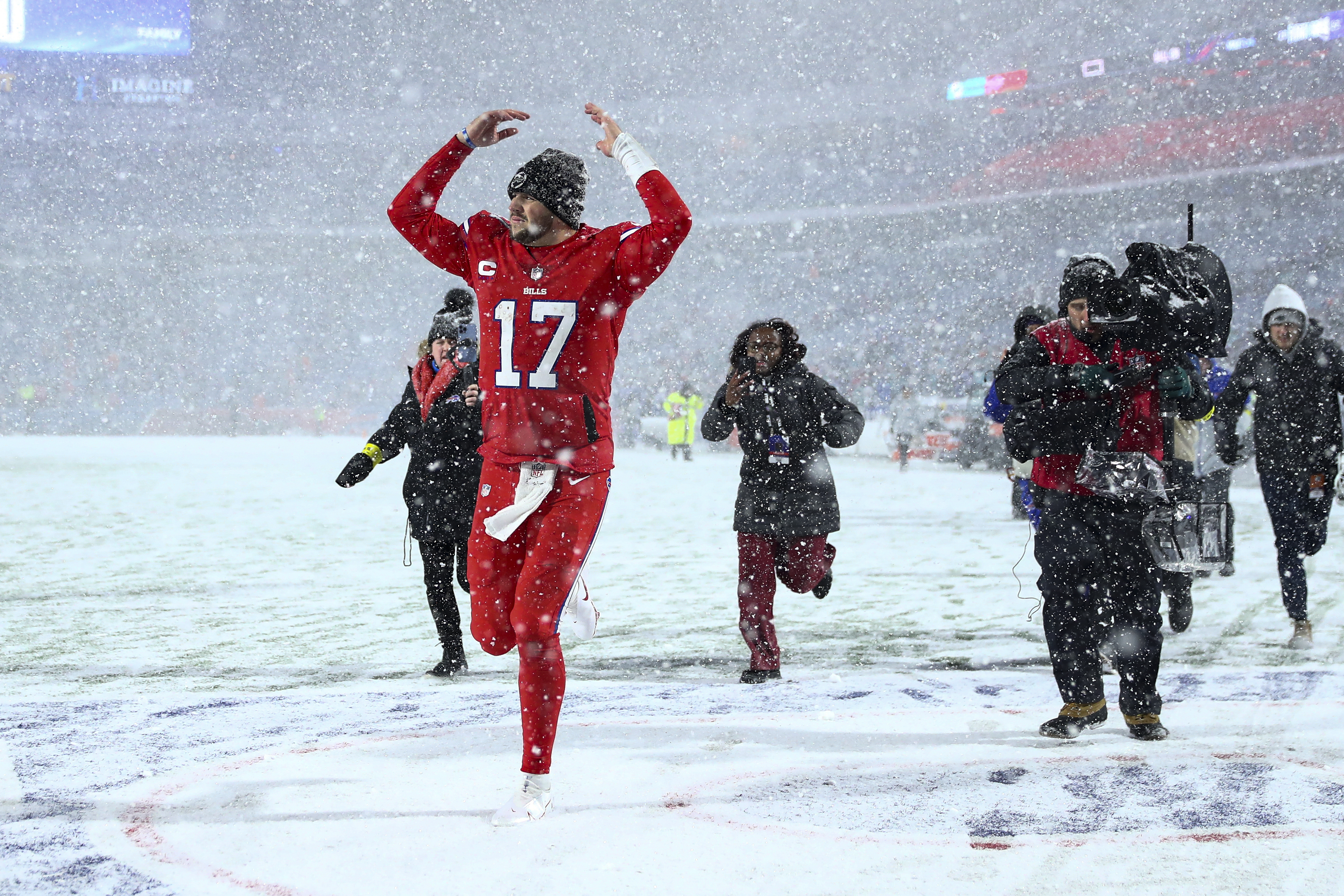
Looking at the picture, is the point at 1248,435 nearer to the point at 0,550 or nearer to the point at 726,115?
the point at 0,550

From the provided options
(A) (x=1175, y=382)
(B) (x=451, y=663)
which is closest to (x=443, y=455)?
(B) (x=451, y=663)

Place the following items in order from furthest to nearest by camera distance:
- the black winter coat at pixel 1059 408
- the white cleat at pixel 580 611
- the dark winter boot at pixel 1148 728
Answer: the black winter coat at pixel 1059 408, the dark winter boot at pixel 1148 728, the white cleat at pixel 580 611

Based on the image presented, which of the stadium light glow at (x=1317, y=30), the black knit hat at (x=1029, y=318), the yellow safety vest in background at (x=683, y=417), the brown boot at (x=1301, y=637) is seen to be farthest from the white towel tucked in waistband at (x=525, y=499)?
the stadium light glow at (x=1317, y=30)

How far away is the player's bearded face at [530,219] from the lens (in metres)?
3.28

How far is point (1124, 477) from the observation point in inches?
156

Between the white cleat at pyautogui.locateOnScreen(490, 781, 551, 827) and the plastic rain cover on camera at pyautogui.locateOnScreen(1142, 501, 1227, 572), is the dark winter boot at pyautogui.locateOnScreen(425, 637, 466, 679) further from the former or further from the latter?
the plastic rain cover on camera at pyautogui.locateOnScreen(1142, 501, 1227, 572)

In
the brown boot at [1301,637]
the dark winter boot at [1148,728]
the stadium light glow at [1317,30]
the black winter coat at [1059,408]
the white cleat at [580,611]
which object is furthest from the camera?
the stadium light glow at [1317,30]

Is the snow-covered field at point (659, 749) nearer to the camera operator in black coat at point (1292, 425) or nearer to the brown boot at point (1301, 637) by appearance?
the brown boot at point (1301, 637)

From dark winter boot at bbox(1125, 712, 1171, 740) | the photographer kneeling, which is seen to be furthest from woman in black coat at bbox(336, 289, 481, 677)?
dark winter boot at bbox(1125, 712, 1171, 740)

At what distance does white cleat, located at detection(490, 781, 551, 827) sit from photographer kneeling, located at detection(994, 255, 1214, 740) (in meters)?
1.83

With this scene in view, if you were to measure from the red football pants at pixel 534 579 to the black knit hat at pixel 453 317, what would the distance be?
183 centimetres

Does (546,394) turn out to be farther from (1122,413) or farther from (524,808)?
(1122,413)

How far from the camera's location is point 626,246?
322 centimetres

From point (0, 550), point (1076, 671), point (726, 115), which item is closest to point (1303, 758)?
point (1076, 671)
